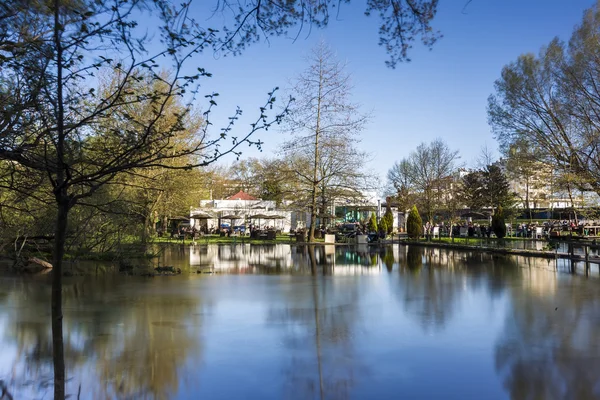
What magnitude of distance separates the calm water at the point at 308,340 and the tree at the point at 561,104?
40.1ft

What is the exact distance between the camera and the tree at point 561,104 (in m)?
23.2

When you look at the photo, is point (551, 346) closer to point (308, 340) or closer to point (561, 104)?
point (308, 340)

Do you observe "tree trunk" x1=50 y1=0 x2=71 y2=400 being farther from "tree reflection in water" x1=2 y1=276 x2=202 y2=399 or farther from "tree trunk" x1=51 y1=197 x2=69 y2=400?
"tree reflection in water" x1=2 y1=276 x2=202 y2=399

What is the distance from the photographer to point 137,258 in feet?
66.6

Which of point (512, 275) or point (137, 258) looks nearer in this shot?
point (512, 275)

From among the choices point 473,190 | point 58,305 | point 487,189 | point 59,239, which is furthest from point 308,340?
point 487,189

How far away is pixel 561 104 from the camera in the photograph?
82.1 ft

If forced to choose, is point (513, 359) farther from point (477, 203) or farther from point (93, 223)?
point (477, 203)

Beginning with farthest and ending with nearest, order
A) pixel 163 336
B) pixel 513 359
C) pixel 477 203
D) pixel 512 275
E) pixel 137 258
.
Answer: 1. pixel 477 203
2. pixel 137 258
3. pixel 512 275
4. pixel 163 336
5. pixel 513 359

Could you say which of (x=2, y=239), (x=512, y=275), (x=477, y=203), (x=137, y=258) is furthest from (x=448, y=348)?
(x=477, y=203)

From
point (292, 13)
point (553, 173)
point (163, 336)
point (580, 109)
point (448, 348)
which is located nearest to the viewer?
point (292, 13)

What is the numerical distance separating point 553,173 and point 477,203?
84.0ft

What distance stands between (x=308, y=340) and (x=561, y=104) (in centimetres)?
2159

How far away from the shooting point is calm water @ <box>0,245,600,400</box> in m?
5.97
